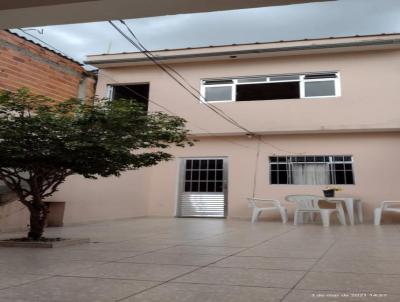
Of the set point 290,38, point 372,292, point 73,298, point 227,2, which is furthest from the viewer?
point 290,38

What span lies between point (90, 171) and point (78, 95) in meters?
5.84

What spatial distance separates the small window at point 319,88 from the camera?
33.5 feet

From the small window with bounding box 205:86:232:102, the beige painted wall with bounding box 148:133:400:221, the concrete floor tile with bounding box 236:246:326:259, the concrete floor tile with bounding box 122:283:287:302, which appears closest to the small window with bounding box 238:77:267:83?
the small window with bounding box 205:86:232:102

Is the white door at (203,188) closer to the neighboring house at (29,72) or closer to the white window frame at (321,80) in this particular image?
the white window frame at (321,80)

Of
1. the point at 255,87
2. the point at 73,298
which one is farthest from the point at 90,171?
the point at 255,87

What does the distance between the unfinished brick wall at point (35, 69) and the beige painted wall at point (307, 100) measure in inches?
111

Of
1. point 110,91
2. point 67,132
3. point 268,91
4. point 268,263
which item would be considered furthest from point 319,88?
point 268,263

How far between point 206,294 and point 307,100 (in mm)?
8813

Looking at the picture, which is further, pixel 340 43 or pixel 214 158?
pixel 214 158

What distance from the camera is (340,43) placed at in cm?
981

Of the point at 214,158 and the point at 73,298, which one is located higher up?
the point at 214,158

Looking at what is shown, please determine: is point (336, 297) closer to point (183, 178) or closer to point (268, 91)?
point (183, 178)

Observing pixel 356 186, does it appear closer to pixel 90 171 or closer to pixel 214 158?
pixel 214 158

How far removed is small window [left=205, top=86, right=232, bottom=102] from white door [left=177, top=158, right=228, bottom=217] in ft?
5.98
